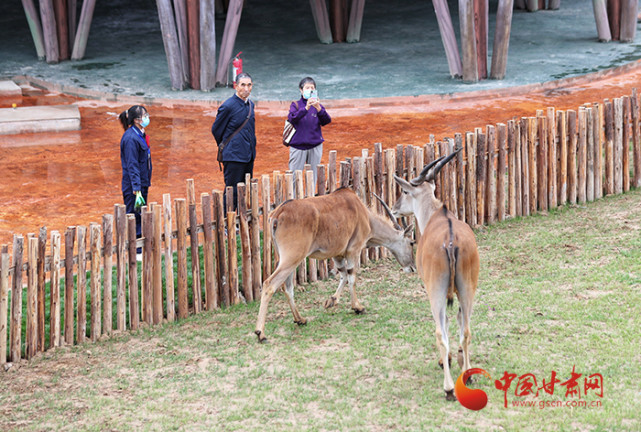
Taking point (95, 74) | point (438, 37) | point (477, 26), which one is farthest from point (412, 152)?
point (438, 37)

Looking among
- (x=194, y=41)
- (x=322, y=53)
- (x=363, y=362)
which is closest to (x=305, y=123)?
(x=363, y=362)

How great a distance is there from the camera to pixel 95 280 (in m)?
7.48

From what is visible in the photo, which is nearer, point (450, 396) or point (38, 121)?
point (450, 396)

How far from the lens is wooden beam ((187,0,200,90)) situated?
1778 centimetres

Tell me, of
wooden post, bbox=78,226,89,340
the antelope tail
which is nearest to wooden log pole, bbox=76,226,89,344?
wooden post, bbox=78,226,89,340

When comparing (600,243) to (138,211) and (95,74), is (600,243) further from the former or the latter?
(95,74)

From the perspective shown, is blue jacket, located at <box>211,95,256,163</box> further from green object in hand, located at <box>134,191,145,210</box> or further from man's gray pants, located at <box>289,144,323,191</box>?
Result: green object in hand, located at <box>134,191,145,210</box>

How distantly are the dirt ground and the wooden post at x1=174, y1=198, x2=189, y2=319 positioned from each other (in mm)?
2627

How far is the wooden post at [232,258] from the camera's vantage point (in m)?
8.36

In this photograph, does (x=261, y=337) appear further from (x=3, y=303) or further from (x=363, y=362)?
(x=3, y=303)

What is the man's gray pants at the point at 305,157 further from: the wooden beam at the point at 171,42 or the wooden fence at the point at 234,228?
the wooden beam at the point at 171,42

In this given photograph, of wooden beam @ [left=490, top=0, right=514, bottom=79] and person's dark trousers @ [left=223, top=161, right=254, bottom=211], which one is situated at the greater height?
wooden beam @ [left=490, top=0, right=514, bottom=79]

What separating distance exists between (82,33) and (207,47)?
15.0 feet

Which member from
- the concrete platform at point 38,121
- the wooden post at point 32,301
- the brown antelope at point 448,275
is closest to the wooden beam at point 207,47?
the concrete platform at point 38,121
